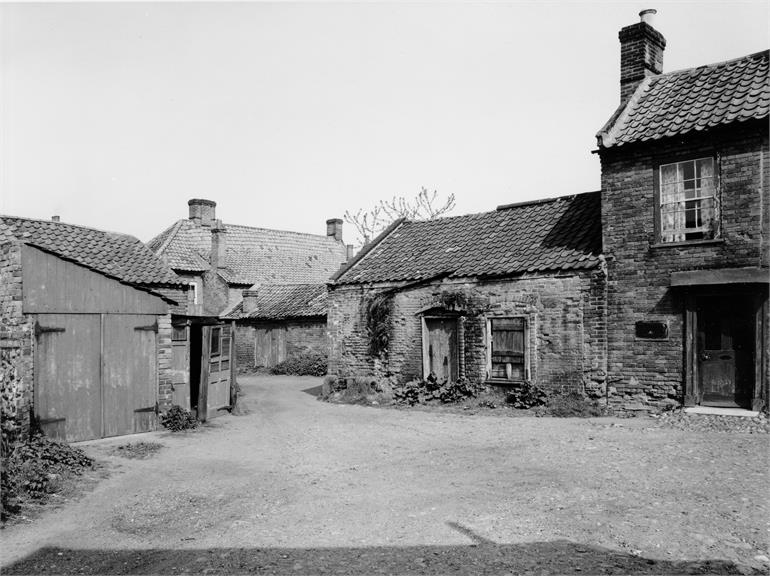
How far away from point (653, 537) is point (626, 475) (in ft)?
8.51

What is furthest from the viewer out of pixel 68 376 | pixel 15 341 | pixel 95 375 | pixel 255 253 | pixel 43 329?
pixel 255 253

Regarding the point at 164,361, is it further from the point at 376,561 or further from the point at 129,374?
the point at 376,561

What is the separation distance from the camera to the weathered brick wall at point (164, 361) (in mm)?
13508

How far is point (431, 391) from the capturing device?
1741 cm

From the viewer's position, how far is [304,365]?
28875mm

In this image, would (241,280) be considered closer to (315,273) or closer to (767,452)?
(315,273)

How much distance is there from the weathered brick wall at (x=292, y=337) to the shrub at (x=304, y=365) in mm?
276

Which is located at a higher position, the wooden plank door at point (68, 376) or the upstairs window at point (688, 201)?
the upstairs window at point (688, 201)

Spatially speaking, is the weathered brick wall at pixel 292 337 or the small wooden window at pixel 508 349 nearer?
the small wooden window at pixel 508 349

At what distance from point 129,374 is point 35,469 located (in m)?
4.30

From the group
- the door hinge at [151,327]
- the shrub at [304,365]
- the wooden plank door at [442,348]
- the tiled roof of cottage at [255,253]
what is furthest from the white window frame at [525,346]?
the tiled roof of cottage at [255,253]

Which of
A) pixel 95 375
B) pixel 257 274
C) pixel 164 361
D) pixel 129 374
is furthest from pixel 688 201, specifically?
pixel 257 274

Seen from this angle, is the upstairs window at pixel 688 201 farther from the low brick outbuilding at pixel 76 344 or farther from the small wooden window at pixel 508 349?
the low brick outbuilding at pixel 76 344

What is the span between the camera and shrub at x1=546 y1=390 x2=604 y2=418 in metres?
14.3
